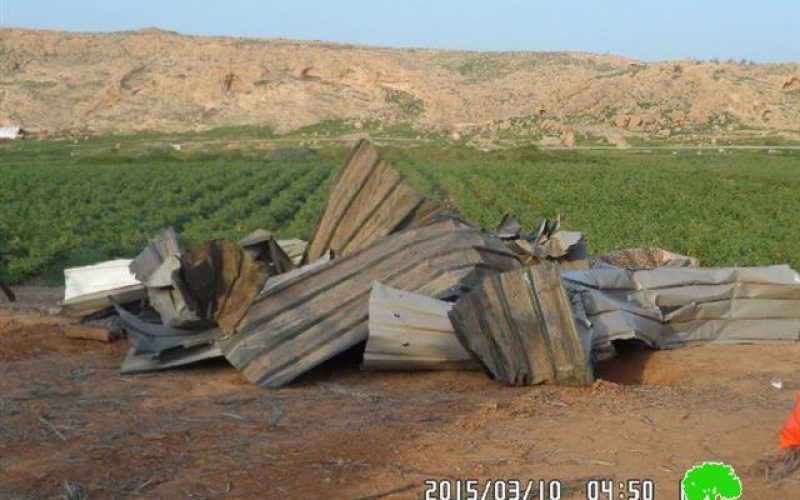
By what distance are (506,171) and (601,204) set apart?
35.7ft

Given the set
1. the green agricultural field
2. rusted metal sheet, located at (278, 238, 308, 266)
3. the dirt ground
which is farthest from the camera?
the green agricultural field

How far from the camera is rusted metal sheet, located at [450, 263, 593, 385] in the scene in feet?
20.6

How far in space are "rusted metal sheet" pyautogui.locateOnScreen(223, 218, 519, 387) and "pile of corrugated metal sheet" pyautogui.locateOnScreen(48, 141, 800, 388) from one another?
1cm

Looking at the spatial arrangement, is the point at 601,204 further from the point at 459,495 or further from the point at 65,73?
the point at 65,73

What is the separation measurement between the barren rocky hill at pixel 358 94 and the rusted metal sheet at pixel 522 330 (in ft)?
178

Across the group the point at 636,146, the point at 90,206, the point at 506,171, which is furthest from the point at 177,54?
the point at 90,206

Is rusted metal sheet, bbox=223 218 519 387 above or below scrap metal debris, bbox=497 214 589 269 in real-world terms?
below

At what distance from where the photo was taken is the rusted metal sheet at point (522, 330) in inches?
247

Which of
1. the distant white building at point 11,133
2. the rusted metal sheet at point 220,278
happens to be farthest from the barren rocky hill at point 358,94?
the rusted metal sheet at point 220,278

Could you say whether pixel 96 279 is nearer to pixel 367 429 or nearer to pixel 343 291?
pixel 343 291

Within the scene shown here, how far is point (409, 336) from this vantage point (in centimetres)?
653
